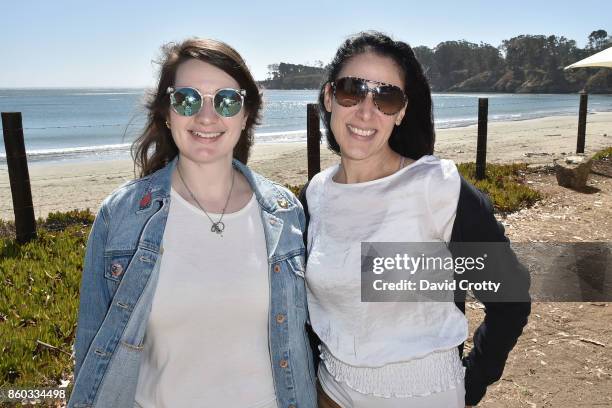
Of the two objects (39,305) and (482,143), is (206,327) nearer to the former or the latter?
(39,305)

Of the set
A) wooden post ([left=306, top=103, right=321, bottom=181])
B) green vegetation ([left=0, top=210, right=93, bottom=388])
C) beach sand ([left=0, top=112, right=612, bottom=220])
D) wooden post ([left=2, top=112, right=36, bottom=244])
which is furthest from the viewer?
beach sand ([left=0, top=112, right=612, bottom=220])

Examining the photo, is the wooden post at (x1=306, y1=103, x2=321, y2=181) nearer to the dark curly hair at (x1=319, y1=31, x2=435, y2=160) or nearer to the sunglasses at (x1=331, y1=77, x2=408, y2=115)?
the dark curly hair at (x1=319, y1=31, x2=435, y2=160)

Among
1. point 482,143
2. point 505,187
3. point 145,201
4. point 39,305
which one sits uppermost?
point 145,201

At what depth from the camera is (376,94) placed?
2291 mm

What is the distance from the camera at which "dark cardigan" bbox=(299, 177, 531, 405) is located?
1997mm

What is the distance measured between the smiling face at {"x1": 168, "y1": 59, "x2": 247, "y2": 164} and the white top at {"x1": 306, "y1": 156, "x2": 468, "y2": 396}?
24.2 inches

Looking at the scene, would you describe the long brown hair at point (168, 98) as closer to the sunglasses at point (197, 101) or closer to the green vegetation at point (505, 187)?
the sunglasses at point (197, 101)

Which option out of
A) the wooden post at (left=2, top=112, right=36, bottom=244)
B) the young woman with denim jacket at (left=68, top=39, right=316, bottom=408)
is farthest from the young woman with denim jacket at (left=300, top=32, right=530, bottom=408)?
the wooden post at (left=2, top=112, right=36, bottom=244)

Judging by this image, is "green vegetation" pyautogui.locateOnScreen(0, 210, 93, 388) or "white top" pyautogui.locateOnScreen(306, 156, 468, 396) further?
"green vegetation" pyautogui.locateOnScreen(0, 210, 93, 388)

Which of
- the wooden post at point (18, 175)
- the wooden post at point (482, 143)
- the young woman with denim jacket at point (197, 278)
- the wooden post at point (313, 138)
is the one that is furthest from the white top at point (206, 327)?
the wooden post at point (482, 143)

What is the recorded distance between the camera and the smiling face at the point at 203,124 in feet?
7.45

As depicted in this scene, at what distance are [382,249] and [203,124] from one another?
914 mm

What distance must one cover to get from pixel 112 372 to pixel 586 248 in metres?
6.13

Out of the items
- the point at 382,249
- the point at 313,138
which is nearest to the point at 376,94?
the point at 382,249
